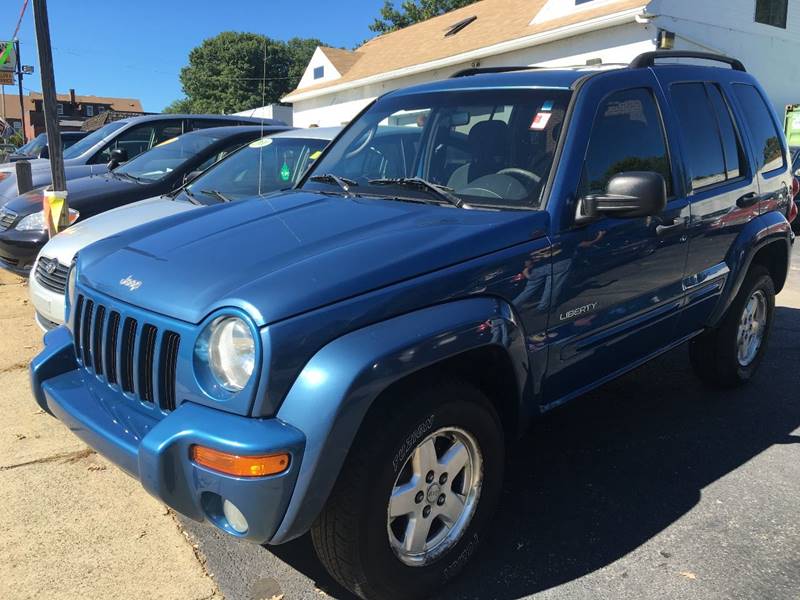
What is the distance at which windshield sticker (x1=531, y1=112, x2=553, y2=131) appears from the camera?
10.3ft

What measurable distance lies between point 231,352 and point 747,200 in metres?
3.38

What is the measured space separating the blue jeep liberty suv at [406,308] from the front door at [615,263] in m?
0.01

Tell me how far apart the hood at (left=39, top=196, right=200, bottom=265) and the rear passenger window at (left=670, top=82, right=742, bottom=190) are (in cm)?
308

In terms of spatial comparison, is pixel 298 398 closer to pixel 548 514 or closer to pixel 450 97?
pixel 548 514

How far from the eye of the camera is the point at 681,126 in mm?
3676

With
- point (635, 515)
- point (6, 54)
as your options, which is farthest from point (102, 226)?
point (6, 54)

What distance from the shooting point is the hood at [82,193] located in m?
5.96

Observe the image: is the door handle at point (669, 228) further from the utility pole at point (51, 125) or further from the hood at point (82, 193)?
the hood at point (82, 193)

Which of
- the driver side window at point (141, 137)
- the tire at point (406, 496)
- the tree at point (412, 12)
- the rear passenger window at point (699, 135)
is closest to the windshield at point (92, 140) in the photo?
the driver side window at point (141, 137)

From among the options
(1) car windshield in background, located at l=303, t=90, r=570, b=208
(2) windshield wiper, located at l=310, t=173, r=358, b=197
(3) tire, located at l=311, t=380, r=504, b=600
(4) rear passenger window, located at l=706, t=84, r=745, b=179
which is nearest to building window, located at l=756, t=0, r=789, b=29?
(4) rear passenger window, located at l=706, t=84, r=745, b=179

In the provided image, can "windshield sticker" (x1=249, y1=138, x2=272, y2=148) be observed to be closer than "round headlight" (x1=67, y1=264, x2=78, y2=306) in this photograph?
No

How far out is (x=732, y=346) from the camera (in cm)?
440

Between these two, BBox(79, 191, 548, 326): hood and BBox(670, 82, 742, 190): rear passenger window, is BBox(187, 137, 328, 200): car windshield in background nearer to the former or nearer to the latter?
BBox(79, 191, 548, 326): hood

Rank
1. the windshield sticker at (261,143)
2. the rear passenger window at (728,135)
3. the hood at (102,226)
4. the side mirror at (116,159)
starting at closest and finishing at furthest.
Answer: the rear passenger window at (728,135)
the hood at (102,226)
the windshield sticker at (261,143)
the side mirror at (116,159)
